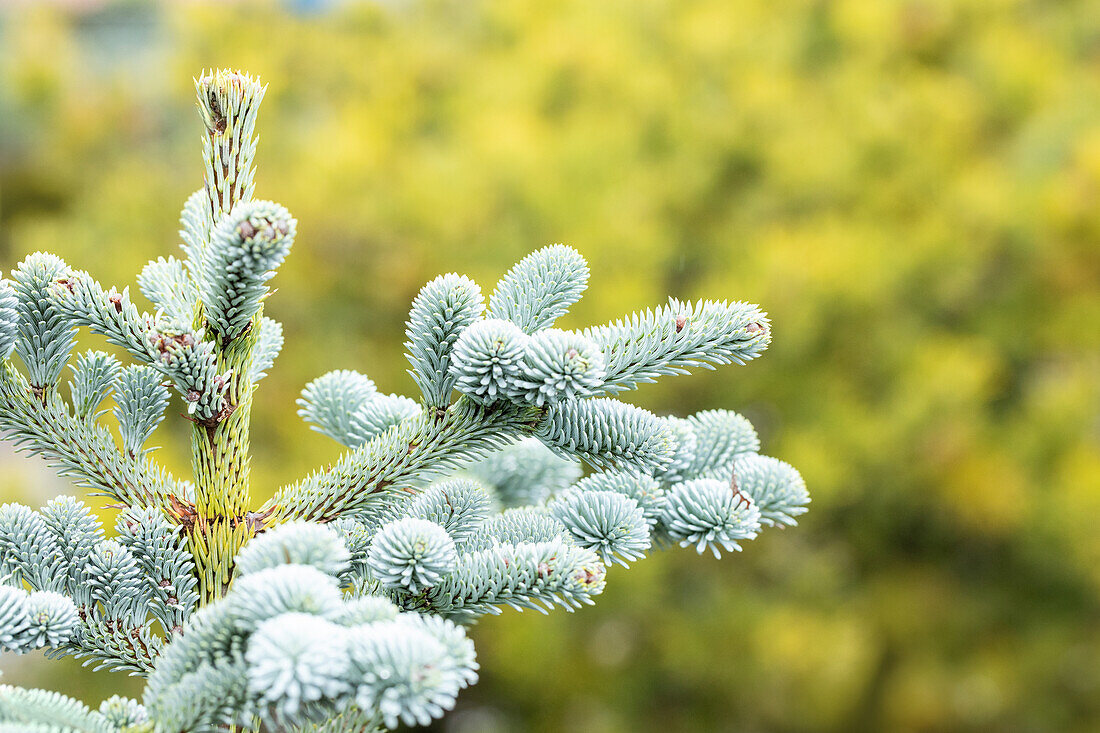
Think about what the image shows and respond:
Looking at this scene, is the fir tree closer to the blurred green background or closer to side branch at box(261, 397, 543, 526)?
side branch at box(261, 397, 543, 526)

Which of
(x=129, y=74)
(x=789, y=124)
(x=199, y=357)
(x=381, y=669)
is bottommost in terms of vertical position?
(x=381, y=669)

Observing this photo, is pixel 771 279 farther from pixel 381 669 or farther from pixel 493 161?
pixel 381 669

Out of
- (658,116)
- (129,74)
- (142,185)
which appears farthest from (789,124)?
(129,74)

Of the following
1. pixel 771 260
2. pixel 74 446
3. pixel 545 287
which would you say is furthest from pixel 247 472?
pixel 771 260

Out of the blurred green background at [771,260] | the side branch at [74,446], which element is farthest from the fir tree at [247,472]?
the blurred green background at [771,260]

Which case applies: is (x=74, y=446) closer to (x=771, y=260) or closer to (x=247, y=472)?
(x=247, y=472)

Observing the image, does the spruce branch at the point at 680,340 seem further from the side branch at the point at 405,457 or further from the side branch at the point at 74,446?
the side branch at the point at 74,446
